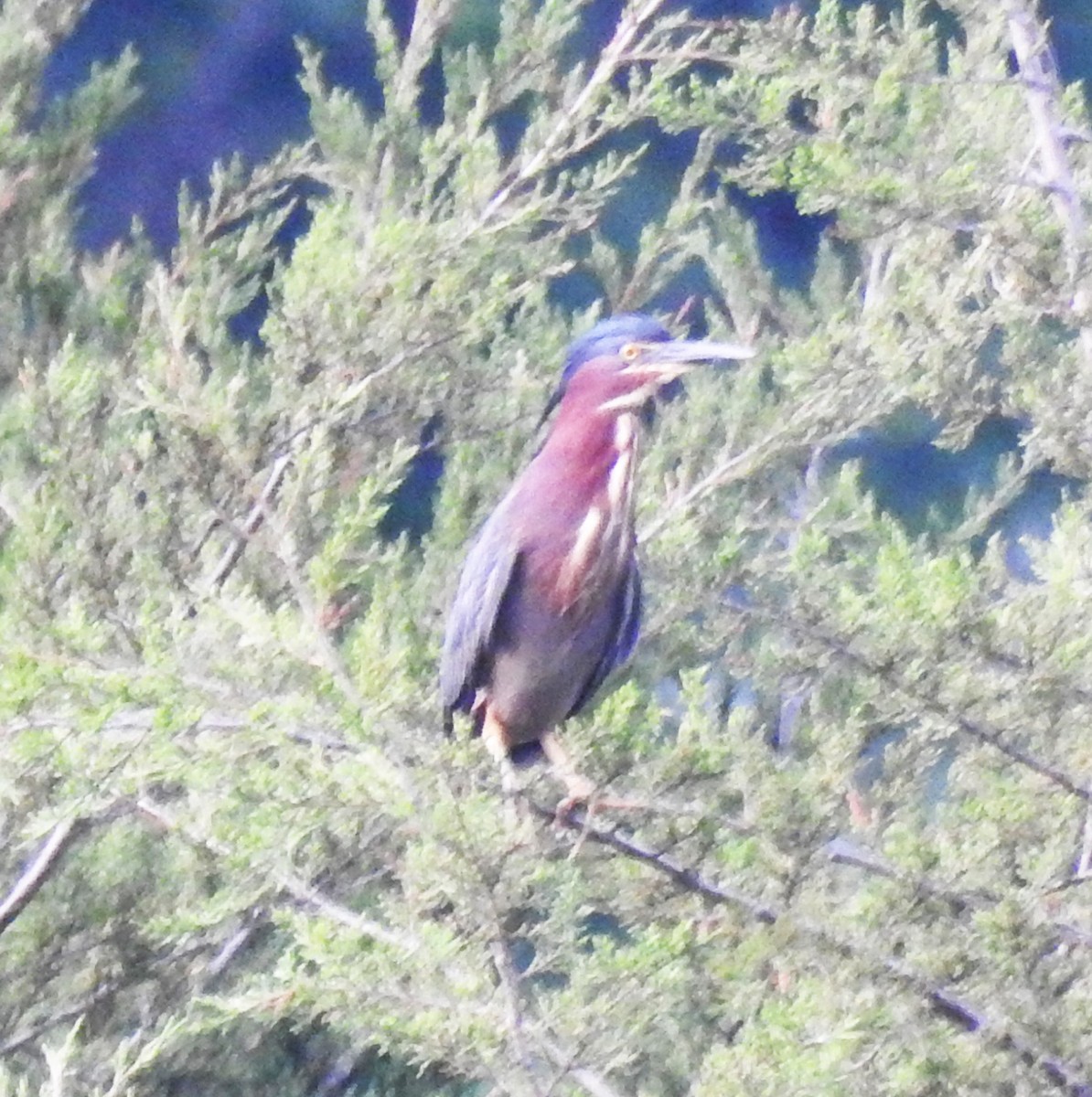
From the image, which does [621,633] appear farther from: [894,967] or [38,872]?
[894,967]

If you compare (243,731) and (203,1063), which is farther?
(203,1063)

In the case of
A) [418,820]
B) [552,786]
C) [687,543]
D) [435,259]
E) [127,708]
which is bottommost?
[552,786]

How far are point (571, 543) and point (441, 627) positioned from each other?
380 mm

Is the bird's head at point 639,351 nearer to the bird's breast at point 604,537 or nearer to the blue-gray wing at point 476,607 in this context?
the bird's breast at point 604,537

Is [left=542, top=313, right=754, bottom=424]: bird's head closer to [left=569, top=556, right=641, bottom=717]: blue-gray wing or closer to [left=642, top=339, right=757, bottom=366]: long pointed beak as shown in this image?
[left=642, top=339, right=757, bottom=366]: long pointed beak

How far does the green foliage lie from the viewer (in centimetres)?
120

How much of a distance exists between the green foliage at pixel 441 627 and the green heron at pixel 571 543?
7 cm

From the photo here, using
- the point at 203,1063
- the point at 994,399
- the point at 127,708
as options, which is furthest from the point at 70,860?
the point at 994,399

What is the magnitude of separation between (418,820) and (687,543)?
36.3 inches

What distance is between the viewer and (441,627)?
2.46 metres

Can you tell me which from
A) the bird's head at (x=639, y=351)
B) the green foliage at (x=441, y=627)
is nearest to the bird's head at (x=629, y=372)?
the bird's head at (x=639, y=351)

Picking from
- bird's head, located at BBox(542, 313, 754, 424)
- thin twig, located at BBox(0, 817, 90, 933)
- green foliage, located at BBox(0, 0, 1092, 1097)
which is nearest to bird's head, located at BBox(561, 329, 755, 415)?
bird's head, located at BBox(542, 313, 754, 424)

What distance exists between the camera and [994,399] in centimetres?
171

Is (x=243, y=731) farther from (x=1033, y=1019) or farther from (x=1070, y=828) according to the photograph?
(x=1070, y=828)
